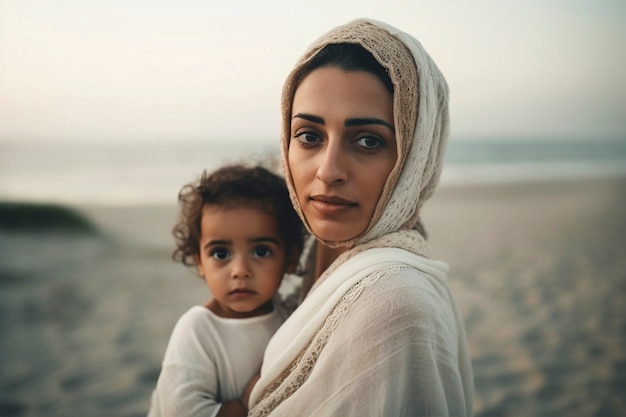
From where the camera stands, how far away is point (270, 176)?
7.43 feet

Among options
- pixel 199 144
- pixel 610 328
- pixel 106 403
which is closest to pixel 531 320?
pixel 610 328

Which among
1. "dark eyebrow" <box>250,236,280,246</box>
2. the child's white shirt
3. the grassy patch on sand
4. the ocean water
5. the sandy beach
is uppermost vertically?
"dark eyebrow" <box>250,236,280,246</box>

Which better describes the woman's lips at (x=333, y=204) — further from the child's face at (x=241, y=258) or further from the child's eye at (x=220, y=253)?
the child's eye at (x=220, y=253)

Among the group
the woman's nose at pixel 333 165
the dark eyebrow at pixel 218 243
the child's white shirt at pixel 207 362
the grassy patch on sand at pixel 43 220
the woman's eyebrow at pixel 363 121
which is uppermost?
the woman's eyebrow at pixel 363 121

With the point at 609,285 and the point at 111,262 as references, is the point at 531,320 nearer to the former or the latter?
the point at 609,285

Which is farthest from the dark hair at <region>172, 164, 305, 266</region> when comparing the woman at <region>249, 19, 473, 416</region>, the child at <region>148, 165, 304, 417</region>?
the woman at <region>249, 19, 473, 416</region>

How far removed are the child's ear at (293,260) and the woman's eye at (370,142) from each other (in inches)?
26.0

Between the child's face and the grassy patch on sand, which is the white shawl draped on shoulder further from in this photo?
the grassy patch on sand

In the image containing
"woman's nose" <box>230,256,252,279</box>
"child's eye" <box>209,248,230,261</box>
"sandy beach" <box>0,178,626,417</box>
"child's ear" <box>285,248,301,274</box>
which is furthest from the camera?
"sandy beach" <box>0,178,626,417</box>

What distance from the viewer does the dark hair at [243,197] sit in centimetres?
214

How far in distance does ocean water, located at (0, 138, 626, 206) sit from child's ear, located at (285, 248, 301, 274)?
29.6 ft

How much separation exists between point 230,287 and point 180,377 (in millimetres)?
360

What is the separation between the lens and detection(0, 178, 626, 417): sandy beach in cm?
425

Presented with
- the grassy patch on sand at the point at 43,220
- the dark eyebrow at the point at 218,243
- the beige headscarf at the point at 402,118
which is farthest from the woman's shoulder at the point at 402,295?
the grassy patch on sand at the point at 43,220
